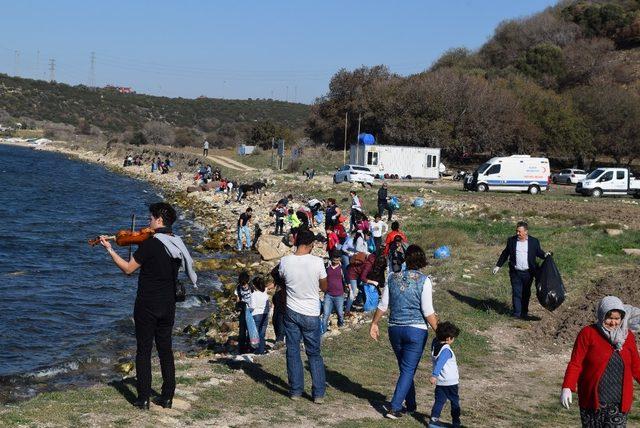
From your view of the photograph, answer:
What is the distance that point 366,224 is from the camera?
1903cm

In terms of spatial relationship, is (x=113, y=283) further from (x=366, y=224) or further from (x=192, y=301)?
(x=366, y=224)

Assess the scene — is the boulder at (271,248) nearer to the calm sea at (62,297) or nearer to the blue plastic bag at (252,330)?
the calm sea at (62,297)

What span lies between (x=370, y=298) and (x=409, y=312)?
7.00 m

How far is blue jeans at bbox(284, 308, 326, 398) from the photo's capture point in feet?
27.9

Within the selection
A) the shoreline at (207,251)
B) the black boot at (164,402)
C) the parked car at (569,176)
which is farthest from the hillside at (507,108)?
the black boot at (164,402)

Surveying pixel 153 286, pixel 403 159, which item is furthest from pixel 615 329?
pixel 403 159

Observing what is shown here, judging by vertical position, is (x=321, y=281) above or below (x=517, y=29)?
below

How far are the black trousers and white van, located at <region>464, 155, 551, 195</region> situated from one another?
3699 cm

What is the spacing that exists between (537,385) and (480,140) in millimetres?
57408

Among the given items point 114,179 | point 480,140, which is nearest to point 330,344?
point 480,140

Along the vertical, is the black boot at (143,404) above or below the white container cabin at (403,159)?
below

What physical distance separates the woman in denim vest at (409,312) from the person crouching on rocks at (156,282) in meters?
2.04

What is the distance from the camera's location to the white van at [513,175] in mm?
43438

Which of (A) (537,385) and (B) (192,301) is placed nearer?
(A) (537,385)
